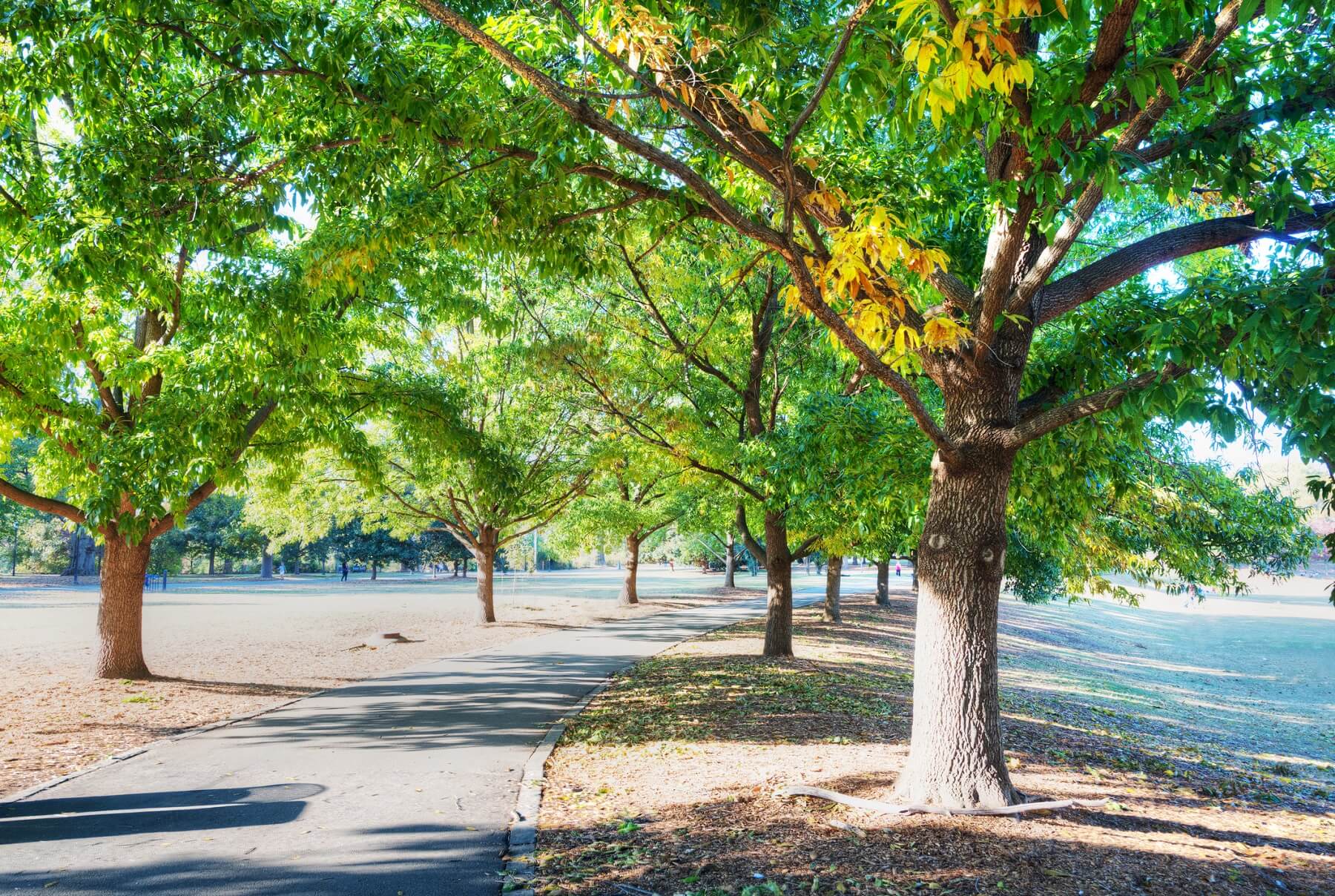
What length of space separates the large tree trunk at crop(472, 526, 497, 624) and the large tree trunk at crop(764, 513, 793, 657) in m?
9.31

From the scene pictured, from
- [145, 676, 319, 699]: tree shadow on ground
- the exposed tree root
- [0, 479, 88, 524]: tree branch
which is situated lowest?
[145, 676, 319, 699]: tree shadow on ground

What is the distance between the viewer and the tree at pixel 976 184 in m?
3.96

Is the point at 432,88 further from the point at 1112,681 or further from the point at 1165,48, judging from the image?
the point at 1112,681

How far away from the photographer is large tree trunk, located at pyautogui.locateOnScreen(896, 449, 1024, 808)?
17.9ft

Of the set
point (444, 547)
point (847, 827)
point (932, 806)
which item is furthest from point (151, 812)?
point (444, 547)

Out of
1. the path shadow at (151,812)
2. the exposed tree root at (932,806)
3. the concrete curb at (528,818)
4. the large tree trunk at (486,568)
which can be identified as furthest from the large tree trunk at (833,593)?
the path shadow at (151,812)

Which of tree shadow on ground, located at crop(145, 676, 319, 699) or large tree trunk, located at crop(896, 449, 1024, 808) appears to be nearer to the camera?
large tree trunk, located at crop(896, 449, 1024, 808)

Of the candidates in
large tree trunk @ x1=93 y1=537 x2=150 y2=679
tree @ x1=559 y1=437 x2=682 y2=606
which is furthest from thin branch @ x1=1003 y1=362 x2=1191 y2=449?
large tree trunk @ x1=93 y1=537 x2=150 y2=679

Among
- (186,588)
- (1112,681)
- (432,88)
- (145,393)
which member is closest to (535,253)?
(432,88)

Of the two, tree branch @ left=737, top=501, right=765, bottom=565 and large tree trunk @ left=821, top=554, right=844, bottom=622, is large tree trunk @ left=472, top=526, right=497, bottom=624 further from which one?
large tree trunk @ left=821, top=554, right=844, bottom=622

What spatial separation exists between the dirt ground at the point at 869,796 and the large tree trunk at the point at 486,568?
7567 millimetres

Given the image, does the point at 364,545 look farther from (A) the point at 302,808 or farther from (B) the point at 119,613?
(A) the point at 302,808

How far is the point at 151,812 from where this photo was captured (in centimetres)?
571

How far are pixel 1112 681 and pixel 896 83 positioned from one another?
→ 843 inches
